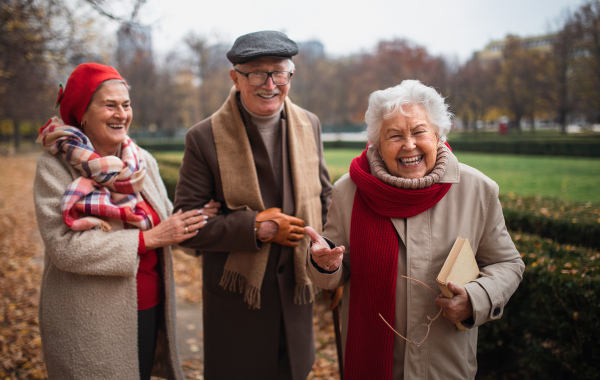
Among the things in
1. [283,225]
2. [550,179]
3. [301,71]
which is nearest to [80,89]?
[283,225]

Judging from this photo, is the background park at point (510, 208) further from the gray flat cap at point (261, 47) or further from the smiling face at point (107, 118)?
the smiling face at point (107, 118)

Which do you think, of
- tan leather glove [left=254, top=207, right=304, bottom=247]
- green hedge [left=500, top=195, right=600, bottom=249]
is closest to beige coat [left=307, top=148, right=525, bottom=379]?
tan leather glove [left=254, top=207, right=304, bottom=247]

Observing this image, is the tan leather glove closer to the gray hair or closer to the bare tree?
the gray hair

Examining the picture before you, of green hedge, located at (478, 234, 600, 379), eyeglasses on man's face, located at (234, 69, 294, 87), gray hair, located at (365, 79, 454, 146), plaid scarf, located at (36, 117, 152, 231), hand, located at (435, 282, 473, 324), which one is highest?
eyeglasses on man's face, located at (234, 69, 294, 87)

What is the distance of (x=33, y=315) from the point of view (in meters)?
4.85

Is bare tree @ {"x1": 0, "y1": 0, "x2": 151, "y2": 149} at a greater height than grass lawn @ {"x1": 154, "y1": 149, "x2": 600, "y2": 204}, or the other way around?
bare tree @ {"x1": 0, "y1": 0, "x2": 151, "y2": 149}

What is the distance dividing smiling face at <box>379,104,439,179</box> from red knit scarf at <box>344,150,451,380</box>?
117 millimetres

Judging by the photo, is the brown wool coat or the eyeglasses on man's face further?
the brown wool coat

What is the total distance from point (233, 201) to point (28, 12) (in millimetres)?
4751

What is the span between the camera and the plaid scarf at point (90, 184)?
81.9 inches

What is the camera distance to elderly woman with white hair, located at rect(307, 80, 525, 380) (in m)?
1.80

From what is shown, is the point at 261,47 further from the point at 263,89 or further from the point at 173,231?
the point at 173,231

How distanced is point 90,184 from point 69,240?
12.1 inches

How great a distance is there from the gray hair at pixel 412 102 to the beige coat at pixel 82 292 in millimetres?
1458
